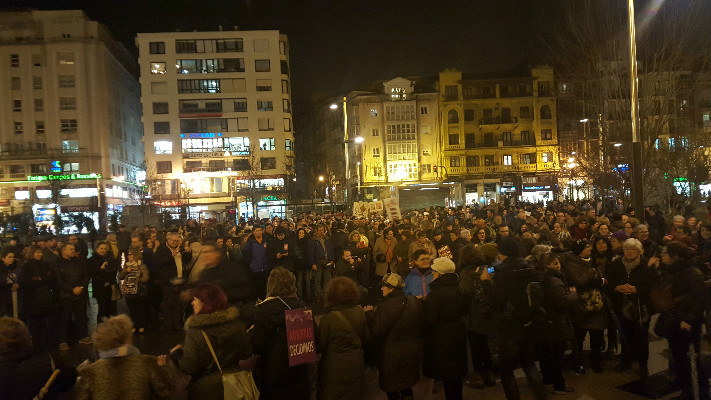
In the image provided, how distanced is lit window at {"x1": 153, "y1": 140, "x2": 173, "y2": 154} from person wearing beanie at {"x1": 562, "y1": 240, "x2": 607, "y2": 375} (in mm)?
64507

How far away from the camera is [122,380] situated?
143 inches

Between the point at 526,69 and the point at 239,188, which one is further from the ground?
the point at 526,69

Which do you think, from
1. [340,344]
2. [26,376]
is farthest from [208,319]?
[26,376]

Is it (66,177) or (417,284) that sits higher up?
(66,177)

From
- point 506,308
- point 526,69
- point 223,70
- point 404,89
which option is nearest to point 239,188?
point 223,70

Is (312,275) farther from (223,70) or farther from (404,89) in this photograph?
(223,70)

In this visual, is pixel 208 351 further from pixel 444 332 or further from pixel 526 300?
pixel 526 300

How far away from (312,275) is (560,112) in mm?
59809

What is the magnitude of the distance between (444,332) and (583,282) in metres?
2.13

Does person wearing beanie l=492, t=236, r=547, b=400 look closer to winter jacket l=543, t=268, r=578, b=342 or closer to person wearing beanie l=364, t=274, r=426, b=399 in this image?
winter jacket l=543, t=268, r=578, b=342

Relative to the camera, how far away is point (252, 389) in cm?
416

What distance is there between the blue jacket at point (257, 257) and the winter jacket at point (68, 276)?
3507mm

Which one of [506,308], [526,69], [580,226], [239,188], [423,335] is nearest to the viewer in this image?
[423,335]

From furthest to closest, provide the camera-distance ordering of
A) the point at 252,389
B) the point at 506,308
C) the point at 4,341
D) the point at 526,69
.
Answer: the point at 526,69
the point at 506,308
the point at 252,389
the point at 4,341
